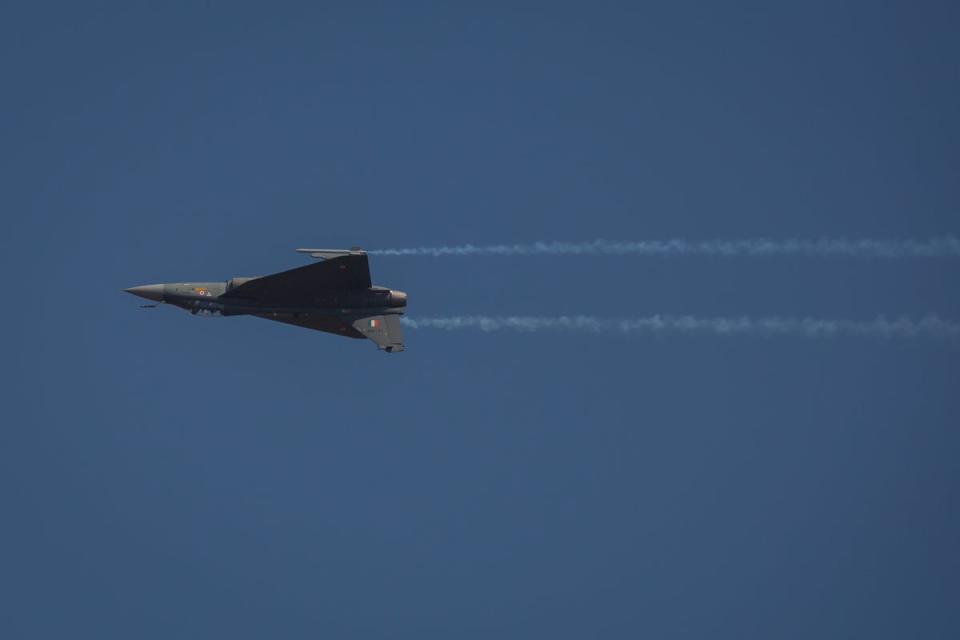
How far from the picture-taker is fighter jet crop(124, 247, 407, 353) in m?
112

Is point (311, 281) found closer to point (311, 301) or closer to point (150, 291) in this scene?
point (311, 301)

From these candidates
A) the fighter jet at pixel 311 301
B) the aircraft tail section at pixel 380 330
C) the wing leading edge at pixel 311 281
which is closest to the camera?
the wing leading edge at pixel 311 281

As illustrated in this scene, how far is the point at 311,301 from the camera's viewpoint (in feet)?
371

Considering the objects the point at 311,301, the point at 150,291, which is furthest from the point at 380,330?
the point at 150,291

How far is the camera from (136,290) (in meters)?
114

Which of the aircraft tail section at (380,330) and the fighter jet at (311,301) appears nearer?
the fighter jet at (311,301)

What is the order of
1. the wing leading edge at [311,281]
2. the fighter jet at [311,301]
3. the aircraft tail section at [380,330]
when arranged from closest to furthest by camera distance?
the wing leading edge at [311,281], the fighter jet at [311,301], the aircraft tail section at [380,330]

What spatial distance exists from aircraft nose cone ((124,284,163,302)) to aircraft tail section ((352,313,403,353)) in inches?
427

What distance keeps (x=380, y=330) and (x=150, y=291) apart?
1287 centimetres

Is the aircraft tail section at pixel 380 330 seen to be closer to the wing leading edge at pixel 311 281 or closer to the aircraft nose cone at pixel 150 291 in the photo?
the wing leading edge at pixel 311 281

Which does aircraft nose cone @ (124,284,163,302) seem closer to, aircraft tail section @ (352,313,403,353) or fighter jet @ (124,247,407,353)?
fighter jet @ (124,247,407,353)

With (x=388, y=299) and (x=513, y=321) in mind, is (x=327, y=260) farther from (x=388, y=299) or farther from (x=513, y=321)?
(x=513, y=321)

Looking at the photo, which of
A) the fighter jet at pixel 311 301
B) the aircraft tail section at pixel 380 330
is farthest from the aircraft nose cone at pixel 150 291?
the aircraft tail section at pixel 380 330

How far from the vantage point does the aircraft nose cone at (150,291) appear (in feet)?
373
